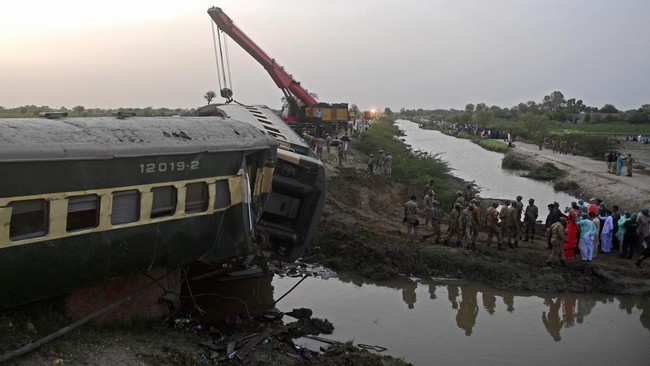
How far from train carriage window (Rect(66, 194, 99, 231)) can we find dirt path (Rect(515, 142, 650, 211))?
20975 mm

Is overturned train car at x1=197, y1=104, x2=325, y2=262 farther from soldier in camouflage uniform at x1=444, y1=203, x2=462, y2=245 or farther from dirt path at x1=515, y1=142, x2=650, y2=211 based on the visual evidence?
dirt path at x1=515, y1=142, x2=650, y2=211

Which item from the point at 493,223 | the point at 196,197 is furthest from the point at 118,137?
the point at 493,223

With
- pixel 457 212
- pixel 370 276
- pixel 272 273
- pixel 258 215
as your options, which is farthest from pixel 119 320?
pixel 457 212

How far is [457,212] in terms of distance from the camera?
1473cm

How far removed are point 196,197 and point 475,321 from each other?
21.4 feet

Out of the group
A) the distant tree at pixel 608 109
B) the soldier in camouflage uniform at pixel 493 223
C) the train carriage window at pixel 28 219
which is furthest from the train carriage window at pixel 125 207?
the distant tree at pixel 608 109

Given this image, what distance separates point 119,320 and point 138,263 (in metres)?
1.10

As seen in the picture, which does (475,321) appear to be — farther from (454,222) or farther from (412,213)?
(412,213)

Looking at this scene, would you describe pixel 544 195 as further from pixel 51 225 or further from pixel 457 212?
pixel 51 225

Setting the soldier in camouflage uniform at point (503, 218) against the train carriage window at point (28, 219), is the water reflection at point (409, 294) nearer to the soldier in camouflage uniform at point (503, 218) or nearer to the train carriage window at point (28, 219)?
the soldier in camouflage uniform at point (503, 218)

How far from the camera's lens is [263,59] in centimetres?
2864

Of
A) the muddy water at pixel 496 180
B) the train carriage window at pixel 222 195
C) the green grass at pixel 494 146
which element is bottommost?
the muddy water at pixel 496 180

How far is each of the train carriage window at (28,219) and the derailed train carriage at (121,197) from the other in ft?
0.04

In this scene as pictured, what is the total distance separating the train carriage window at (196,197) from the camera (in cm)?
837
